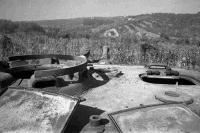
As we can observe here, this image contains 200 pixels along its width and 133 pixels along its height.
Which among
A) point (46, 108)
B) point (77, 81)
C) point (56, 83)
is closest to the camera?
point (46, 108)

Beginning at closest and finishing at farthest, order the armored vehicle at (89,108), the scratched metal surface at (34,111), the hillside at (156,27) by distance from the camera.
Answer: the scratched metal surface at (34,111) → the armored vehicle at (89,108) → the hillside at (156,27)

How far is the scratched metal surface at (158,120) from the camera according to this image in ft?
7.80

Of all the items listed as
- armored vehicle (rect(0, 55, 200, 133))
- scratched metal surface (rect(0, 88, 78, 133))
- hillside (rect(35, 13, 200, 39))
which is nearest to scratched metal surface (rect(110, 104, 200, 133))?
armored vehicle (rect(0, 55, 200, 133))

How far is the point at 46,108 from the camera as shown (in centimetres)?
258

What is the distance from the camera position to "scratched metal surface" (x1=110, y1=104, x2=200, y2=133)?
2379mm

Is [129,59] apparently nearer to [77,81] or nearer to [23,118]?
[77,81]

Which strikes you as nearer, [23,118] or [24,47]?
[23,118]

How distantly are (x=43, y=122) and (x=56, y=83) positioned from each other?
136 cm

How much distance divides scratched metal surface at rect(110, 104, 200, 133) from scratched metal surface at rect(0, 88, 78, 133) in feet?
2.35

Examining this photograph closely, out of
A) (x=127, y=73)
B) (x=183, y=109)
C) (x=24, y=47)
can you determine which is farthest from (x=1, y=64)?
(x=24, y=47)

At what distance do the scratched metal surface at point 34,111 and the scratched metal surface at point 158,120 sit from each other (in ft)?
2.35

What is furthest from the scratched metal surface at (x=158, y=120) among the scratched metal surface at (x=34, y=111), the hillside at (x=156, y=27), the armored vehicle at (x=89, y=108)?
the hillside at (x=156, y=27)

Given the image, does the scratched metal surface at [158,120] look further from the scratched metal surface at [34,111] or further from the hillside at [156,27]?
the hillside at [156,27]

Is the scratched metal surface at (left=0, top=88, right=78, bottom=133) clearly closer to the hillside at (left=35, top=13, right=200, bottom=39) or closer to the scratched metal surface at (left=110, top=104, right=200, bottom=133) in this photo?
the scratched metal surface at (left=110, top=104, right=200, bottom=133)
